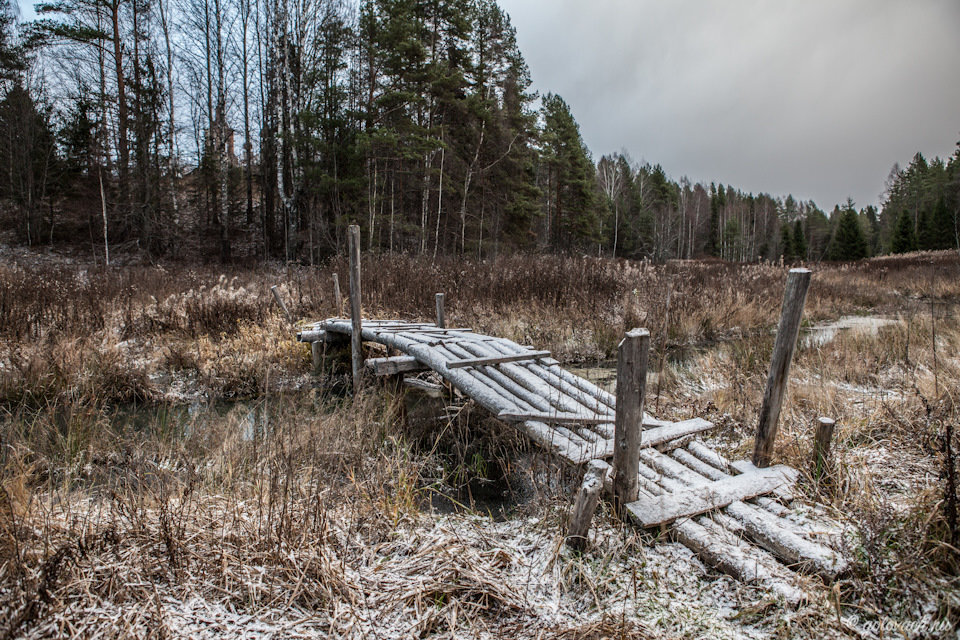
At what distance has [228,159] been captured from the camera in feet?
61.2

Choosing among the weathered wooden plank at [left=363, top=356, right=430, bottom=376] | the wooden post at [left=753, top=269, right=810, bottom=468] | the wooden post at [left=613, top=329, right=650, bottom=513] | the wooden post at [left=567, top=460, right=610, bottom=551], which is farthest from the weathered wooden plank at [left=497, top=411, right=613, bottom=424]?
the weathered wooden plank at [left=363, top=356, right=430, bottom=376]

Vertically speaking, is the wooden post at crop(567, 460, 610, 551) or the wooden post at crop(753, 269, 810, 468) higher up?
the wooden post at crop(753, 269, 810, 468)

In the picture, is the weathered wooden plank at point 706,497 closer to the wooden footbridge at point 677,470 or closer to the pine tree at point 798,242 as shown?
the wooden footbridge at point 677,470

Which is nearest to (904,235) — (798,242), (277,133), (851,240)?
(851,240)

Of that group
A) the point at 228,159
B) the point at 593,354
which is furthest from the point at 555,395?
the point at 228,159

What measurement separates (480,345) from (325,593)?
11.5ft

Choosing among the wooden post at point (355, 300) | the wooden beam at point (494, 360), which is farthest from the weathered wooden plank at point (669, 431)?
the wooden post at point (355, 300)

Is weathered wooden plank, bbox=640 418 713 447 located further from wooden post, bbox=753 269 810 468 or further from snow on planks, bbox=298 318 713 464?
wooden post, bbox=753 269 810 468

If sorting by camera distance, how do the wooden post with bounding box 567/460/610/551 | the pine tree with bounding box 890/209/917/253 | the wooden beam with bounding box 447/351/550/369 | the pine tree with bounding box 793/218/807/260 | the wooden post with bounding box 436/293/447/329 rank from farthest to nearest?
the pine tree with bounding box 793/218/807/260 < the pine tree with bounding box 890/209/917/253 < the wooden post with bounding box 436/293/447/329 < the wooden beam with bounding box 447/351/550/369 < the wooden post with bounding box 567/460/610/551

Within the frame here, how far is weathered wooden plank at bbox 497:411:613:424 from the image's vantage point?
3561mm

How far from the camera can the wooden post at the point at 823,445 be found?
290 cm

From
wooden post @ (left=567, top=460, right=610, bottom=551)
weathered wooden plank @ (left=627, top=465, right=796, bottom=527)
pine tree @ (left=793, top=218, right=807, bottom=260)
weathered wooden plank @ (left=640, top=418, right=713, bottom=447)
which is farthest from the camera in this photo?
pine tree @ (left=793, top=218, right=807, bottom=260)

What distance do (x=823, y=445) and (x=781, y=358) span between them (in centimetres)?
59

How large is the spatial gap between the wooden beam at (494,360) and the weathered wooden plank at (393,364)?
0.85 m
